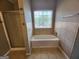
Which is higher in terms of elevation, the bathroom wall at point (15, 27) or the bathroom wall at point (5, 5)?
the bathroom wall at point (5, 5)

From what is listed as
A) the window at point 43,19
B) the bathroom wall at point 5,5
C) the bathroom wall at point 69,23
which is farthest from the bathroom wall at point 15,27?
the window at point 43,19

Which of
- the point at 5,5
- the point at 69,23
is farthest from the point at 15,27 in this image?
the point at 69,23

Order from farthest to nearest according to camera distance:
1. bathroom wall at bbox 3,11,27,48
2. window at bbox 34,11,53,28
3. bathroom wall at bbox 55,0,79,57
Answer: window at bbox 34,11,53,28, bathroom wall at bbox 3,11,27,48, bathroom wall at bbox 55,0,79,57

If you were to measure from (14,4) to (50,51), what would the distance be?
71.3 inches

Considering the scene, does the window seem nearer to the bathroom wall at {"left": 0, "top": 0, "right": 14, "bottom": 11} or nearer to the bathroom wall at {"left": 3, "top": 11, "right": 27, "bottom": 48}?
the bathroom wall at {"left": 3, "top": 11, "right": 27, "bottom": 48}

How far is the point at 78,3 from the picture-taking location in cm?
178

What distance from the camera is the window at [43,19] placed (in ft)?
14.2

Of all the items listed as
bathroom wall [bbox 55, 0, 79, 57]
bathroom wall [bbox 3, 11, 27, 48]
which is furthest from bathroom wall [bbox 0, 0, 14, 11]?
bathroom wall [bbox 55, 0, 79, 57]

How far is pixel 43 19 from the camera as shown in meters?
4.47

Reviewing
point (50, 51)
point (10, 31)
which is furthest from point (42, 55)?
point (10, 31)

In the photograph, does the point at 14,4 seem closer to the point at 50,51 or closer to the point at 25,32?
the point at 25,32

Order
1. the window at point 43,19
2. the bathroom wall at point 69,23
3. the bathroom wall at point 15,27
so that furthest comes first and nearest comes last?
1. the window at point 43,19
2. the bathroom wall at point 15,27
3. the bathroom wall at point 69,23

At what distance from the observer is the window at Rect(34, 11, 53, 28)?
4336mm

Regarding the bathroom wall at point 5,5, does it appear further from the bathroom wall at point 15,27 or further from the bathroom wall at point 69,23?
the bathroom wall at point 69,23
